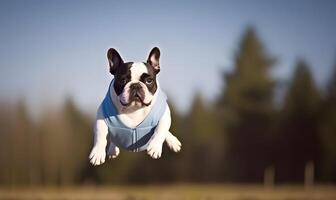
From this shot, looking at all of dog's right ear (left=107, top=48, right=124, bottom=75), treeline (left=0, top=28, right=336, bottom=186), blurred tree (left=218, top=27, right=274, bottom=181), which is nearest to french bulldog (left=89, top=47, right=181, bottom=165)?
dog's right ear (left=107, top=48, right=124, bottom=75)

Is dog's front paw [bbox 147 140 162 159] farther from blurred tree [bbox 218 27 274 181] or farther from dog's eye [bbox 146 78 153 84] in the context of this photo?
blurred tree [bbox 218 27 274 181]

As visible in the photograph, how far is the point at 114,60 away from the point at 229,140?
19.8 feet

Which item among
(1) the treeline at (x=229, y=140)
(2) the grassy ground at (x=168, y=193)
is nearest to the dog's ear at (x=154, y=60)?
(2) the grassy ground at (x=168, y=193)

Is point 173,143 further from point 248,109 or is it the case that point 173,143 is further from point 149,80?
point 248,109

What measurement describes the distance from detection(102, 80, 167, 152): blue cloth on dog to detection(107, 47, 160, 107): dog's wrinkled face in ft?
0.07

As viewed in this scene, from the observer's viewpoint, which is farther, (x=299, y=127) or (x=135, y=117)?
(x=299, y=127)

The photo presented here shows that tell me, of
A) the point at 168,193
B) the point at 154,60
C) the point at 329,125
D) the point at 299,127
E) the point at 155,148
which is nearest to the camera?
the point at 155,148

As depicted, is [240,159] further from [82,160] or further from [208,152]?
[82,160]

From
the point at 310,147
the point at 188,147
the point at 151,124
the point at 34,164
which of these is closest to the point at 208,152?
the point at 188,147

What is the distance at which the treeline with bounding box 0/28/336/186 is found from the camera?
18.0 feet

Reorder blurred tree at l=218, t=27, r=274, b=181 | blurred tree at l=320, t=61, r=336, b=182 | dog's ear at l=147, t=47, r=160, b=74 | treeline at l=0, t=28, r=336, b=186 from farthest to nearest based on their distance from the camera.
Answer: blurred tree at l=218, t=27, r=274, b=181, blurred tree at l=320, t=61, r=336, b=182, treeline at l=0, t=28, r=336, b=186, dog's ear at l=147, t=47, r=160, b=74

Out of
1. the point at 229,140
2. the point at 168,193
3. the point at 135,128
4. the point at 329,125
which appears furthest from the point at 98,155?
the point at 229,140

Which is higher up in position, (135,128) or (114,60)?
(114,60)

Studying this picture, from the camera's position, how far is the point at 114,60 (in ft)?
3.68
